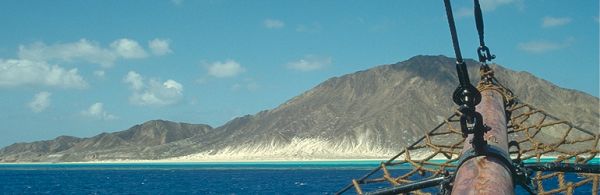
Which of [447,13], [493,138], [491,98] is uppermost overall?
[491,98]

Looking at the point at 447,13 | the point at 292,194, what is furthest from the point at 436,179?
the point at 292,194

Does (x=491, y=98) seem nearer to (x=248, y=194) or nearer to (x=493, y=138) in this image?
(x=493, y=138)

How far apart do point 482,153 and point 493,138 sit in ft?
6.04

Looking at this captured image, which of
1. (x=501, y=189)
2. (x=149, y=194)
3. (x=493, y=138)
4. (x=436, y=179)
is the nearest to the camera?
(x=501, y=189)

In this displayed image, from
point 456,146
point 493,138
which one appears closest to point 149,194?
point 456,146

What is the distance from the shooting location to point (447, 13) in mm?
3943

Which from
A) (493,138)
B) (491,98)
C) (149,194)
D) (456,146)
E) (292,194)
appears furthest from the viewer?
(149,194)

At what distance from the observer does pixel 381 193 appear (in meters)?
5.76

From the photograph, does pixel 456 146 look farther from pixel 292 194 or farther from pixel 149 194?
pixel 149 194

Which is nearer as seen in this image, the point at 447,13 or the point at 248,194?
the point at 447,13

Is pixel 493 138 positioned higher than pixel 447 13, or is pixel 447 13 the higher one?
pixel 447 13

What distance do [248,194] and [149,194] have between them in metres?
13.3

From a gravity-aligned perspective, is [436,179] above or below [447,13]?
below

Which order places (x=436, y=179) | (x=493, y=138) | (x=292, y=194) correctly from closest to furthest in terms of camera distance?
(x=436, y=179) < (x=493, y=138) < (x=292, y=194)
